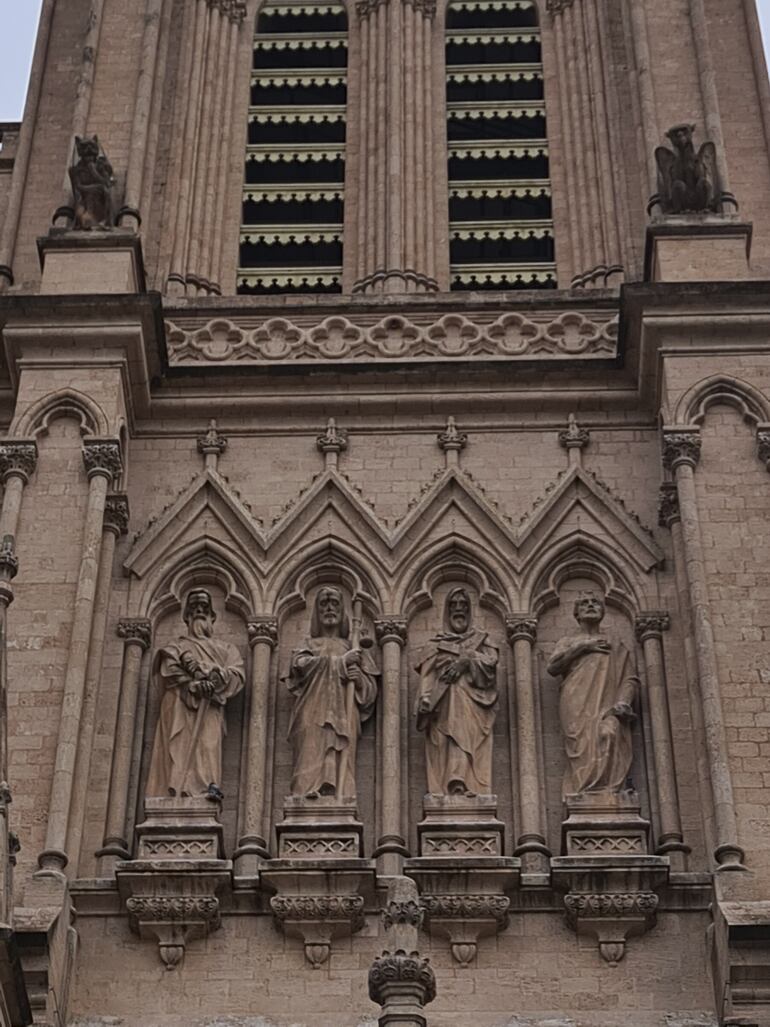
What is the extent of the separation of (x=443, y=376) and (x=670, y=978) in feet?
22.2

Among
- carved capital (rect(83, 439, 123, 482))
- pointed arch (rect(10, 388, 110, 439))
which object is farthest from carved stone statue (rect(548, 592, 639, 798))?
pointed arch (rect(10, 388, 110, 439))

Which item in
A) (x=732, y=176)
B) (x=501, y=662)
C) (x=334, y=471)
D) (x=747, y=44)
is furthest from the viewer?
(x=747, y=44)

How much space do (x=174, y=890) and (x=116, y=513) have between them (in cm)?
399

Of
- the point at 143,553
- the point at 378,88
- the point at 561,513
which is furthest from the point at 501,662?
the point at 378,88

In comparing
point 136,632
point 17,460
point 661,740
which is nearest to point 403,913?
point 661,740

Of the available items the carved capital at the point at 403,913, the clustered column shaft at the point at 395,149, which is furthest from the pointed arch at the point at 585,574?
the carved capital at the point at 403,913

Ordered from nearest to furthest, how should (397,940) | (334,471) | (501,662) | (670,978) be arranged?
(397,940)
(670,978)
(501,662)
(334,471)

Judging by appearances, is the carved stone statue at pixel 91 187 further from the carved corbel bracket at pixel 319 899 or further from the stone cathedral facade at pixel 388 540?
the carved corbel bracket at pixel 319 899

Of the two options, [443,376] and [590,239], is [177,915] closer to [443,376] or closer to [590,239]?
[443,376]

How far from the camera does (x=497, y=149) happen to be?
26.5 metres

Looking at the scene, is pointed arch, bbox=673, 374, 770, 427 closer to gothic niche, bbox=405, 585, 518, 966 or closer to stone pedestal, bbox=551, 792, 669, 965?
gothic niche, bbox=405, 585, 518, 966

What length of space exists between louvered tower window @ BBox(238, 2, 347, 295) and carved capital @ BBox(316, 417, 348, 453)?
3568 millimetres

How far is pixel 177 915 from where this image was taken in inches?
698

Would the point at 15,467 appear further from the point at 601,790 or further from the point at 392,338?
the point at 601,790
